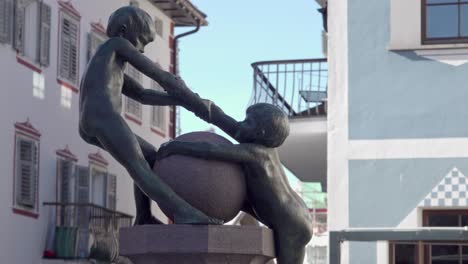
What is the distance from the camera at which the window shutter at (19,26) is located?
35.3 meters

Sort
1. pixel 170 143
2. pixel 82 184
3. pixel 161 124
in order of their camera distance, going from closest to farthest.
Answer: pixel 170 143 → pixel 82 184 → pixel 161 124

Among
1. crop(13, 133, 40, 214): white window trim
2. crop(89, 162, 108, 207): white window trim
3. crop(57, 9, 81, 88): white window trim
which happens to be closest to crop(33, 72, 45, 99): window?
crop(13, 133, 40, 214): white window trim

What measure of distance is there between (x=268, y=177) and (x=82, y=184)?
29654 mm

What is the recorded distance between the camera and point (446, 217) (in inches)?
741

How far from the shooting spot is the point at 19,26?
35.8 metres

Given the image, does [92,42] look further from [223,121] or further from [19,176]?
[223,121]

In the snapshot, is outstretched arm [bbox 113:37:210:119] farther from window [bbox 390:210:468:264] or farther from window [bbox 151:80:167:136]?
window [bbox 151:80:167:136]

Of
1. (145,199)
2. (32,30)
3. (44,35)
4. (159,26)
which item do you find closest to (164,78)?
(145,199)

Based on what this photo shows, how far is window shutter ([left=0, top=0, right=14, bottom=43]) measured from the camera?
113 ft

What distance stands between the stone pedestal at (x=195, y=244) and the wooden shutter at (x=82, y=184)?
96.2 feet

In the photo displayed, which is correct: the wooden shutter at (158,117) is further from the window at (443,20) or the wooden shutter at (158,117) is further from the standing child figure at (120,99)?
the standing child figure at (120,99)

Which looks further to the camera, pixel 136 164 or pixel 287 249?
pixel 287 249

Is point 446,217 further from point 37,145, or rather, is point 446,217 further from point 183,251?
point 37,145

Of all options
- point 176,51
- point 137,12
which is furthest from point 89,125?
point 176,51
